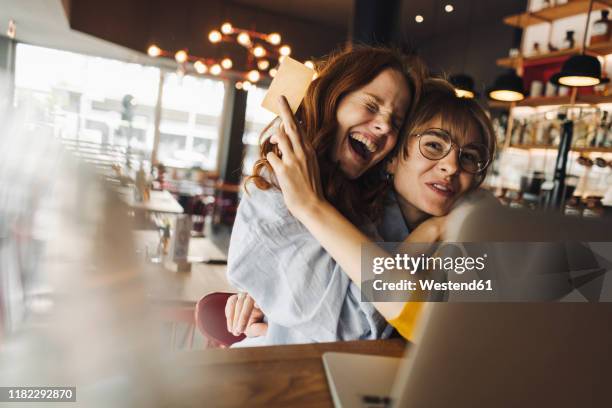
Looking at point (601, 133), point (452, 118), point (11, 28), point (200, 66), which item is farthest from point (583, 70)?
point (11, 28)

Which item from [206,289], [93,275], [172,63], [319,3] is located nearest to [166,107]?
[172,63]

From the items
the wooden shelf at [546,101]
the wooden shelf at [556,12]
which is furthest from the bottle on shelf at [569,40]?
the wooden shelf at [546,101]

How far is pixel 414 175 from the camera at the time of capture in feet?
3.08

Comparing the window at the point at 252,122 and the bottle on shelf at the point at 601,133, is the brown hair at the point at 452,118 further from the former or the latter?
the window at the point at 252,122

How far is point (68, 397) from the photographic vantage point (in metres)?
0.28

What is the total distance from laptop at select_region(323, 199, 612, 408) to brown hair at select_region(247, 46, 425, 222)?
0.53m

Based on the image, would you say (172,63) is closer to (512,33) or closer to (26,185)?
(512,33)

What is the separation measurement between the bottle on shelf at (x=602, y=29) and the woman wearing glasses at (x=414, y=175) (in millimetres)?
3412

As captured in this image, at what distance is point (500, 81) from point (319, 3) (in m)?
4.80

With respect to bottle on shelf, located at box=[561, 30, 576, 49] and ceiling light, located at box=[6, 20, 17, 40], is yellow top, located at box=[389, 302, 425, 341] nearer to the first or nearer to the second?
bottle on shelf, located at box=[561, 30, 576, 49]

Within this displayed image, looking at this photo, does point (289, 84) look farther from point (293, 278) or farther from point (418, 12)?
point (418, 12)

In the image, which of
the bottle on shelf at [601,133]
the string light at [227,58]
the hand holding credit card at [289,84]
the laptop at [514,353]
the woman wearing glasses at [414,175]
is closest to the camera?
the laptop at [514,353]

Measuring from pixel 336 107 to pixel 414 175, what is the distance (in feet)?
0.70

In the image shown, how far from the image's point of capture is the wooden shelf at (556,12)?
381 centimetres
